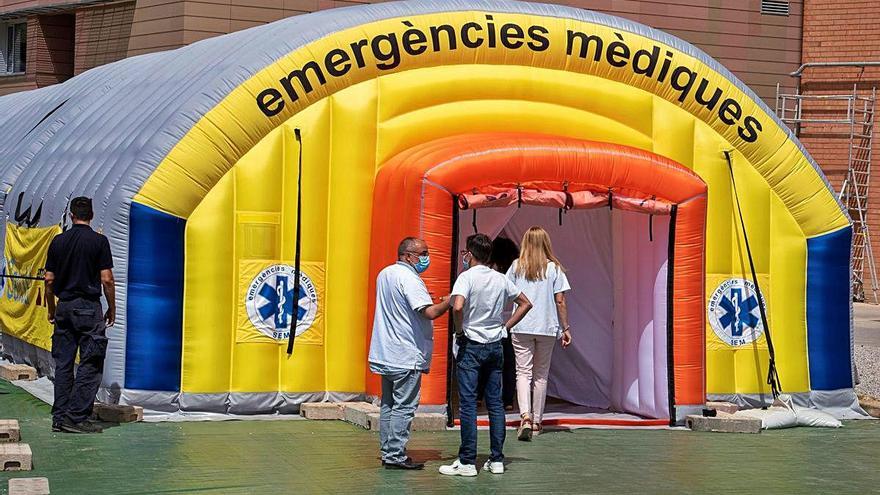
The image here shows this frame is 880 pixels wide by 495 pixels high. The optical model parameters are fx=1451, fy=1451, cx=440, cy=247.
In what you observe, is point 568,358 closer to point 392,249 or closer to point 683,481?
point 392,249

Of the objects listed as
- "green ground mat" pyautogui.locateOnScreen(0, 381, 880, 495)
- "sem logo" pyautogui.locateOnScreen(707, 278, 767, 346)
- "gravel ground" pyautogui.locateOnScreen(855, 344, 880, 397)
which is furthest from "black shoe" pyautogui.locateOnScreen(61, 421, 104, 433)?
"gravel ground" pyautogui.locateOnScreen(855, 344, 880, 397)

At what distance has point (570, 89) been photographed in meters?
12.9

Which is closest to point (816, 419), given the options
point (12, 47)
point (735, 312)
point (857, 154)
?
point (735, 312)

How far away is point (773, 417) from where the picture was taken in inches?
477

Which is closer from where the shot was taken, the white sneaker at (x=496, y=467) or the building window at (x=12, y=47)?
the white sneaker at (x=496, y=467)

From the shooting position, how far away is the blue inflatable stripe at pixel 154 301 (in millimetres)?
11422

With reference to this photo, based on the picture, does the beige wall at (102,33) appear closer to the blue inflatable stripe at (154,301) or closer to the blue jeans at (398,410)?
the blue inflatable stripe at (154,301)

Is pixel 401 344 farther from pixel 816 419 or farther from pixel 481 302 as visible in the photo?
pixel 816 419

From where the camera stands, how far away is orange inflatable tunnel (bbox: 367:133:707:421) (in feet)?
37.2

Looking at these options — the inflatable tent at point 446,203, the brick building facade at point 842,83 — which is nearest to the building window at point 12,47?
the brick building facade at point 842,83

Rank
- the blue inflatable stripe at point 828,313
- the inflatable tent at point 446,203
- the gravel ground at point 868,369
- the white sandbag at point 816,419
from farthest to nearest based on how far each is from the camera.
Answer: the gravel ground at point 868,369 → the blue inflatable stripe at point 828,313 → the white sandbag at point 816,419 → the inflatable tent at point 446,203

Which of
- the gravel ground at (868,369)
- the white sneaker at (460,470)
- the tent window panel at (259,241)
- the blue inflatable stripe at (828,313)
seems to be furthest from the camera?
the gravel ground at (868,369)

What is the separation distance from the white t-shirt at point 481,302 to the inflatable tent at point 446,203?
1.91m

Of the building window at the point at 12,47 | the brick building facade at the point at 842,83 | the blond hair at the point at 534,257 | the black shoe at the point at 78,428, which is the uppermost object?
the building window at the point at 12,47
